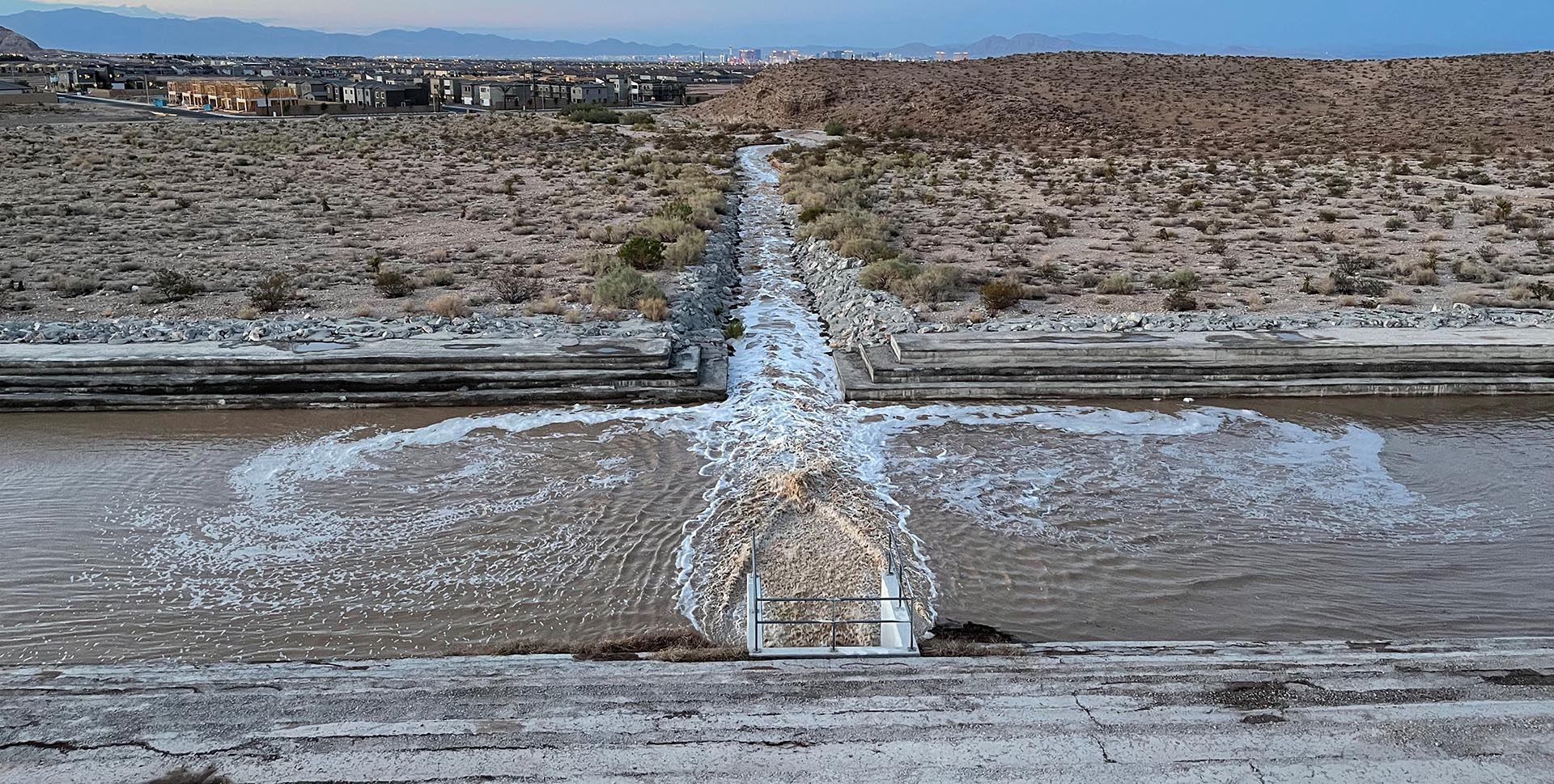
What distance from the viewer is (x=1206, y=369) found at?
11.2 m

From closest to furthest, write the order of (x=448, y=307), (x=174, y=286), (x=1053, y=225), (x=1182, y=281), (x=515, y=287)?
(x=448, y=307), (x=174, y=286), (x=515, y=287), (x=1182, y=281), (x=1053, y=225)

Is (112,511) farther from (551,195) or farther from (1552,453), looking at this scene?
(551,195)

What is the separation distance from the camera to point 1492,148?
113 ft

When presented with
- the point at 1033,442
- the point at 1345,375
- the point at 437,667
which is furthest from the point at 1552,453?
the point at 437,667

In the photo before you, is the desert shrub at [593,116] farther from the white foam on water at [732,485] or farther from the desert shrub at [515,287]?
the white foam on water at [732,485]

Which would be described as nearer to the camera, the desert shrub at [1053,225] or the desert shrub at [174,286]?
the desert shrub at [174,286]

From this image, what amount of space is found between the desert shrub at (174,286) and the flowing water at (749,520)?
4.22 meters

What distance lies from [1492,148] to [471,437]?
123ft

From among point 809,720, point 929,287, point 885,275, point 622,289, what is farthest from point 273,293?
point 809,720

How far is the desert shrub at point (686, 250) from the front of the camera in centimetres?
1622

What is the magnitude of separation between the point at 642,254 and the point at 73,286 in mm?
7823

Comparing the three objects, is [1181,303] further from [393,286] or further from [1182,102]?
[1182,102]

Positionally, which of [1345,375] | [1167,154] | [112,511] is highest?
[1167,154]

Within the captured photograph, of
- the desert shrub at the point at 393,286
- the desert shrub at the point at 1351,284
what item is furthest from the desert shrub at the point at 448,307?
the desert shrub at the point at 1351,284
